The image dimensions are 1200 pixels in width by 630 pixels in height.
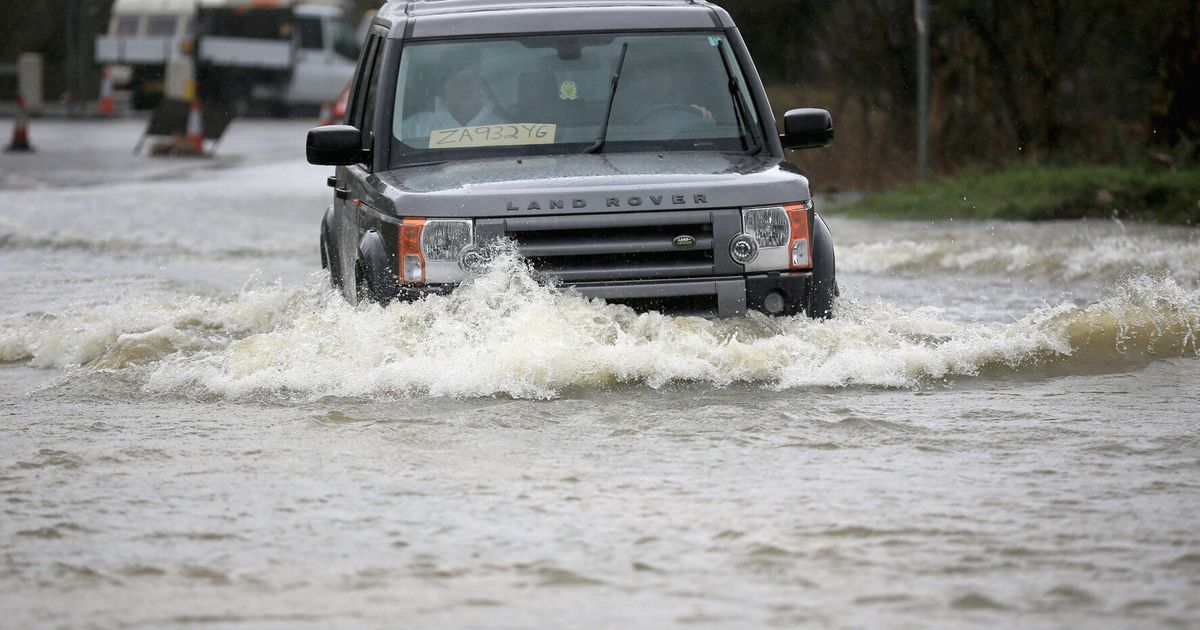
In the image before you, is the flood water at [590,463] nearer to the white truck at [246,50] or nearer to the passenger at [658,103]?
the passenger at [658,103]

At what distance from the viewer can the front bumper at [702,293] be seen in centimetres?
789

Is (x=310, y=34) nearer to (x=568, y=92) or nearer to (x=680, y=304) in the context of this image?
(x=568, y=92)

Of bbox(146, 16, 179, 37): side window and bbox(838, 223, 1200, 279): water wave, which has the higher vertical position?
bbox(838, 223, 1200, 279): water wave

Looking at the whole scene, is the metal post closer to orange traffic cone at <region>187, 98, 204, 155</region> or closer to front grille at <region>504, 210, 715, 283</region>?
front grille at <region>504, 210, 715, 283</region>

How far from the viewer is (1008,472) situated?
6516 mm

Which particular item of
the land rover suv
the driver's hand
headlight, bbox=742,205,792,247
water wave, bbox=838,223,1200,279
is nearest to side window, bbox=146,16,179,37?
water wave, bbox=838,223,1200,279

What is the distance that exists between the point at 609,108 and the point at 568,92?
0.20 m

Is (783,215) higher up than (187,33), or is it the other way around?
(783,215)

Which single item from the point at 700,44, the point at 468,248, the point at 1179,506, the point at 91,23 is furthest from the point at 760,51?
the point at 91,23

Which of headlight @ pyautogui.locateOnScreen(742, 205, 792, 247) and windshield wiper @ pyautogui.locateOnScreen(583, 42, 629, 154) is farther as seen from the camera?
windshield wiper @ pyautogui.locateOnScreen(583, 42, 629, 154)

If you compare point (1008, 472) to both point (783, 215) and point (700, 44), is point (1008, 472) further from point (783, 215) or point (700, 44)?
point (700, 44)

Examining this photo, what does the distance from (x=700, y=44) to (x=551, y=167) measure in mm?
1131

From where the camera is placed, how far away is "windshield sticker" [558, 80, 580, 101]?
28.8ft

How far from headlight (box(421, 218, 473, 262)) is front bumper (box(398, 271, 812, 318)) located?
0.39 feet
